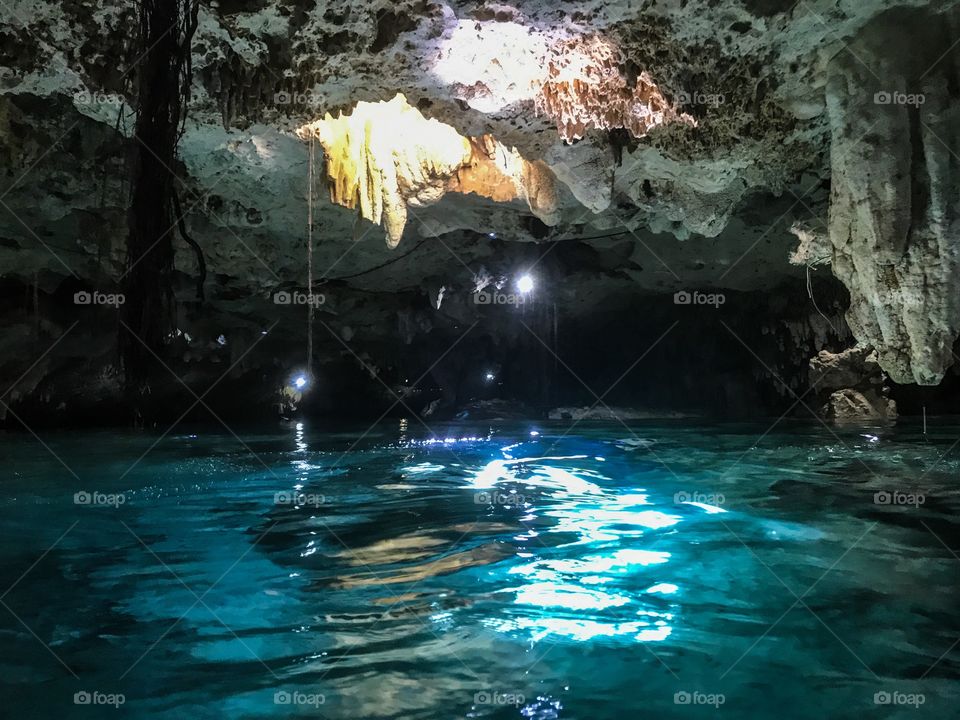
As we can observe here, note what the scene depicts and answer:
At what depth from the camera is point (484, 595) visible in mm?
3859

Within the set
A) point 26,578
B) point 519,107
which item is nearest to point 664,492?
point 519,107

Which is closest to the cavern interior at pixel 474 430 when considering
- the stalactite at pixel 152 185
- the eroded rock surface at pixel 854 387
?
the stalactite at pixel 152 185

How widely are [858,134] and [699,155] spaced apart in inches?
85.8

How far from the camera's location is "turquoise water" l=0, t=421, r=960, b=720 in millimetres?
2766

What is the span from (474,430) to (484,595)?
10.7 metres

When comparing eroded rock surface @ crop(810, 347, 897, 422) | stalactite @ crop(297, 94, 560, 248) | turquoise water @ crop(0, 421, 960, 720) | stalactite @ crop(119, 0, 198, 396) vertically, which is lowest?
turquoise water @ crop(0, 421, 960, 720)

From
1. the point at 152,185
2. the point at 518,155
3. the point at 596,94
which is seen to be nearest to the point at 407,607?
the point at 152,185

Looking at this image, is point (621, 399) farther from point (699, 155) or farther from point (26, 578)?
point (26, 578)

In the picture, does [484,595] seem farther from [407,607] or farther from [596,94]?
[596,94]

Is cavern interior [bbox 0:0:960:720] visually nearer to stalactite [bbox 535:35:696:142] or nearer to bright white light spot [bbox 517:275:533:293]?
stalactite [bbox 535:35:696:142]

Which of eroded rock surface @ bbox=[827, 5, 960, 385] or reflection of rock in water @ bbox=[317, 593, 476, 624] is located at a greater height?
eroded rock surface @ bbox=[827, 5, 960, 385]

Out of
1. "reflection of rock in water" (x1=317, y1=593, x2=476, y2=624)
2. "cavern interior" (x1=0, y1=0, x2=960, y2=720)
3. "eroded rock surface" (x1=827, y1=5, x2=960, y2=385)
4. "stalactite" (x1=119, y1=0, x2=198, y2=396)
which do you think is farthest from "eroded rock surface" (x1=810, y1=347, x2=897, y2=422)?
"stalactite" (x1=119, y1=0, x2=198, y2=396)

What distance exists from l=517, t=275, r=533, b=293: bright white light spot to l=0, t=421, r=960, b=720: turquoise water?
919 centimetres

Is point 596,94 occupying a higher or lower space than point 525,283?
higher
